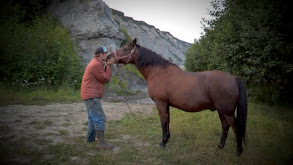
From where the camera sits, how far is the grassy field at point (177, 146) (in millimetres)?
3395

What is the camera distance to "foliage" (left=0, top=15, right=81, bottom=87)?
9453 millimetres

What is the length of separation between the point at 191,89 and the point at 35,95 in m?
7.78

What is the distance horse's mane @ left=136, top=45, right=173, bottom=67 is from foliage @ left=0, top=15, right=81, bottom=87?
23.8ft

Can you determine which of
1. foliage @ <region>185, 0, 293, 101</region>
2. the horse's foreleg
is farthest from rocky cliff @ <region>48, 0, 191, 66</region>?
the horse's foreleg

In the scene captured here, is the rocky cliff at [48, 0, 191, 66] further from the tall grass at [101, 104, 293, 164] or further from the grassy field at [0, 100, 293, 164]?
the grassy field at [0, 100, 293, 164]

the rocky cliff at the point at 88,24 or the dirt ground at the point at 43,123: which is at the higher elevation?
the rocky cliff at the point at 88,24

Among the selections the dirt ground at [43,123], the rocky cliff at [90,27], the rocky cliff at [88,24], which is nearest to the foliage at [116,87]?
the rocky cliff at [90,27]

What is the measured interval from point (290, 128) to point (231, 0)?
21.9ft

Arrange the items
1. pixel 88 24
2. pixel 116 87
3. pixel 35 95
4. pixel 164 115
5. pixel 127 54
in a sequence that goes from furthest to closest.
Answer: pixel 88 24
pixel 116 87
pixel 35 95
pixel 127 54
pixel 164 115

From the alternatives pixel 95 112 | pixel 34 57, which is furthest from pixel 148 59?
pixel 34 57

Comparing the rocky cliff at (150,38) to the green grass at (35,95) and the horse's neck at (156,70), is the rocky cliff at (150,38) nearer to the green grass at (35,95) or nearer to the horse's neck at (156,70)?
the green grass at (35,95)

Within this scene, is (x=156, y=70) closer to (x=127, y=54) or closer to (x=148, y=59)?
(x=148, y=59)

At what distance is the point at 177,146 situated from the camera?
408 cm

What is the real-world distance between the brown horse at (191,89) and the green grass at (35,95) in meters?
5.59
